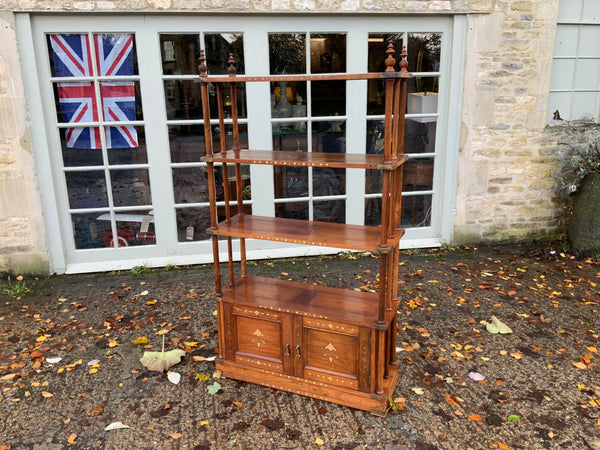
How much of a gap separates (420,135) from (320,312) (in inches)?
128

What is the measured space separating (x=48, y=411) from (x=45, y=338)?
3.40 ft

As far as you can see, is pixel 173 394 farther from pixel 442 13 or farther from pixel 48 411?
pixel 442 13

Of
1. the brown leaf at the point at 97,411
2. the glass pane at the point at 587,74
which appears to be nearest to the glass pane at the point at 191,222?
the brown leaf at the point at 97,411

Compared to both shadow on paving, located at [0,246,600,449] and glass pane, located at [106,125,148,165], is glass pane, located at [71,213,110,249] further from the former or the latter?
glass pane, located at [106,125,148,165]

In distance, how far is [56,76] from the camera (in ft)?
16.1

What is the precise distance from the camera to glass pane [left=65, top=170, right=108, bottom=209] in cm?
518

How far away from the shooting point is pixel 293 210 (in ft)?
18.5

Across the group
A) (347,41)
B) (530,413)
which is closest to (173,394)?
(530,413)

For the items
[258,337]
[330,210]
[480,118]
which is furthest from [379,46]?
[258,337]

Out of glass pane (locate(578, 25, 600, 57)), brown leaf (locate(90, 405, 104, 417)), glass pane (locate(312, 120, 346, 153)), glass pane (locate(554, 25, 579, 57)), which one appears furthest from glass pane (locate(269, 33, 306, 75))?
brown leaf (locate(90, 405, 104, 417))

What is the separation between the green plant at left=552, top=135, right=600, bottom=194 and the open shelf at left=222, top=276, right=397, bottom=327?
3.67 metres

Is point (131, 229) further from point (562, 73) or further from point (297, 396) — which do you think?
point (562, 73)

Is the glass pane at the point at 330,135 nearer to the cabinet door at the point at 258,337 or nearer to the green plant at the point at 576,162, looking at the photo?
the green plant at the point at 576,162

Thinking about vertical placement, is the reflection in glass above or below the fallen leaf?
above
